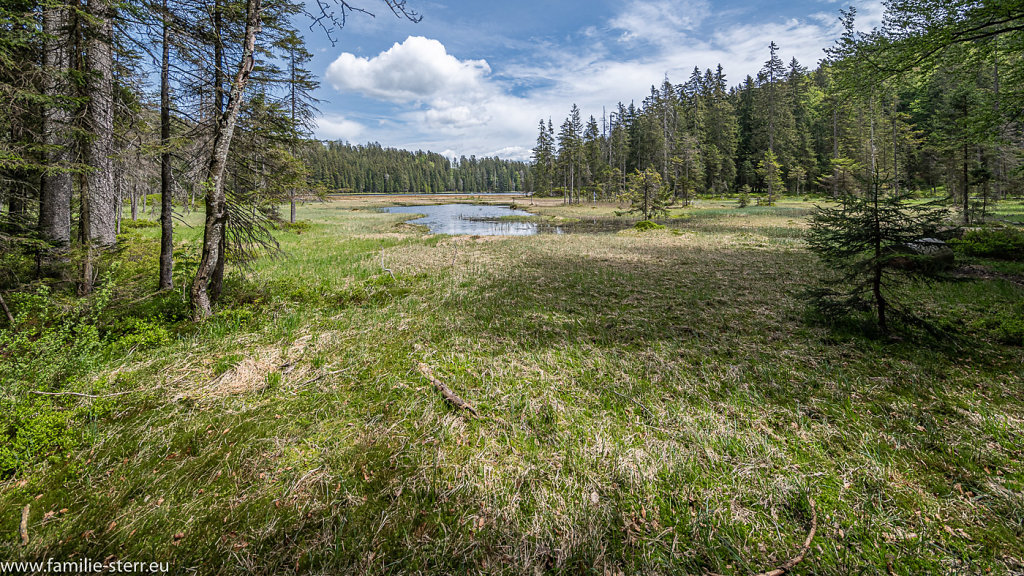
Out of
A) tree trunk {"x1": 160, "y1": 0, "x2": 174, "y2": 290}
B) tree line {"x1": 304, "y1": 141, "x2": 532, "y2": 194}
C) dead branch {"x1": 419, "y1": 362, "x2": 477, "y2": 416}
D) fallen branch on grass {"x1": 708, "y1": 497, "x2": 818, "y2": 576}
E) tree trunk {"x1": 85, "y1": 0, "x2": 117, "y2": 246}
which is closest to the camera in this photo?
fallen branch on grass {"x1": 708, "y1": 497, "x2": 818, "y2": 576}

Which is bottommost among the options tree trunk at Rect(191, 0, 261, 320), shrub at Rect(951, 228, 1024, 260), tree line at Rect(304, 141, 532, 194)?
shrub at Rect(951, 228, 1024, 260)

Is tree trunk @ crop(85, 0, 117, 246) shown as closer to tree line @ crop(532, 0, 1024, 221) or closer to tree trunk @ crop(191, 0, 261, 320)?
tree trunk @ crop(191, 0, 261, 320)

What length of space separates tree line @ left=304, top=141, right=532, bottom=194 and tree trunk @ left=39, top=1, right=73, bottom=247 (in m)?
93.6

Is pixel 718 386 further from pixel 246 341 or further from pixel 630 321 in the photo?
pixel 246 341

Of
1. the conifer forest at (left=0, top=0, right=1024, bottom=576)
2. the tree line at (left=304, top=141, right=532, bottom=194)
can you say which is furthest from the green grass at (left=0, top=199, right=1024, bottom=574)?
the tree line at (left=304, top=141, right=532, bottom=194)

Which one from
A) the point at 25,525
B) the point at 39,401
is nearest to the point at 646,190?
the point at 39,401

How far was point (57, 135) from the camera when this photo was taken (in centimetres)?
639

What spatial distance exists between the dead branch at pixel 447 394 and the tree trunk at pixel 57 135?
715 cm

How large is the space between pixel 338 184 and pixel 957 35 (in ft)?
379

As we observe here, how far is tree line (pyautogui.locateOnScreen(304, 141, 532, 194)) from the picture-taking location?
108 metres

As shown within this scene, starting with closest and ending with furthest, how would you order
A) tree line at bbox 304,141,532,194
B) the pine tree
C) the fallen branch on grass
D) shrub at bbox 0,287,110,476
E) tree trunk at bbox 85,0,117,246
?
the fallen branch on grass, shrub at bbox 0,287,110,476, tree trunk at bbox 85,0,117,246, the pine tree, tree line at bbox 304,141,532,194

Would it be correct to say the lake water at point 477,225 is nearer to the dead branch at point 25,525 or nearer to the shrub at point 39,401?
the shrub at point 39,401

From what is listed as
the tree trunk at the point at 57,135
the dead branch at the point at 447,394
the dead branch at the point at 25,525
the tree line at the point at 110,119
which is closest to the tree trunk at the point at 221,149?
the tree line at the point at 110,119

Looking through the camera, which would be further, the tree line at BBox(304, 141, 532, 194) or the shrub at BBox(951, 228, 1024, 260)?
the tree line at BBox(304, 141, 532, 194)
